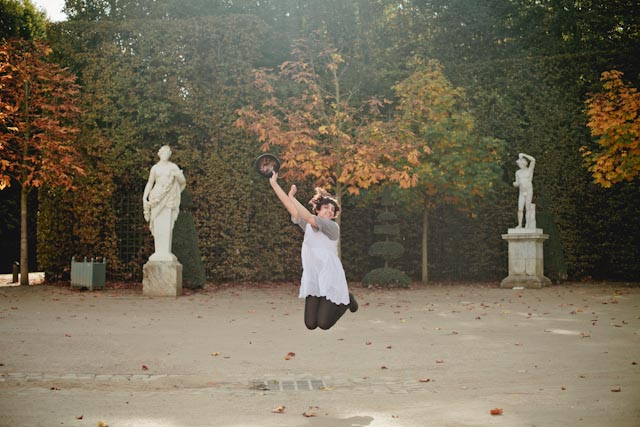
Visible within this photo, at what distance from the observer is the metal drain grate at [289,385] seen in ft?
22.1

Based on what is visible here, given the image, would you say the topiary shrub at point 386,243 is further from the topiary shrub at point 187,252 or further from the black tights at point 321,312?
the black tights at point 321,312

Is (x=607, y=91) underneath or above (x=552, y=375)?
above

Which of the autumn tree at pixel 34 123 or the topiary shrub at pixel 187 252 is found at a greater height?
the autumn tree at pixel 34 123

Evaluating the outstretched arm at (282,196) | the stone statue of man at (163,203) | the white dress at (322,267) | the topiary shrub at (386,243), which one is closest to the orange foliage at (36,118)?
the stone statue of man at (163,203)

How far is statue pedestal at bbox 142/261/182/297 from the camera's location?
15984 millimetres

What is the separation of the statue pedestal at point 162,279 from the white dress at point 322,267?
31.8 feet

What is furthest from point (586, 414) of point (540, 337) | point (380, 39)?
point (380, 39)

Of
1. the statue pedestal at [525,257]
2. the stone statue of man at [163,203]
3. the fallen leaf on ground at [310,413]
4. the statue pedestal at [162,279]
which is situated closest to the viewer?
the fallen leaf on ground at [310,413]

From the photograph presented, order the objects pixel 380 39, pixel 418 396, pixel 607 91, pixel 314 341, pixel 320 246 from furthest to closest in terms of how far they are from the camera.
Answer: pixel 380 39 → pixel 607 91 → pixel 314 341 → pixel 320 246 → pixel 418 396

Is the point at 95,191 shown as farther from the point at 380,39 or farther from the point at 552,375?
the point at 552,375

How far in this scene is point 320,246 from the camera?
22.2ft

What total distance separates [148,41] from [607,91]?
38.4 ft

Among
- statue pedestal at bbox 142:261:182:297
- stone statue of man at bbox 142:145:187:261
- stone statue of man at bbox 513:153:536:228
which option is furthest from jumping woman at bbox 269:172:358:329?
stone statue of man at bbox 513:153:536:228

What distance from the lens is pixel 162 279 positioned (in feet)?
52.5
